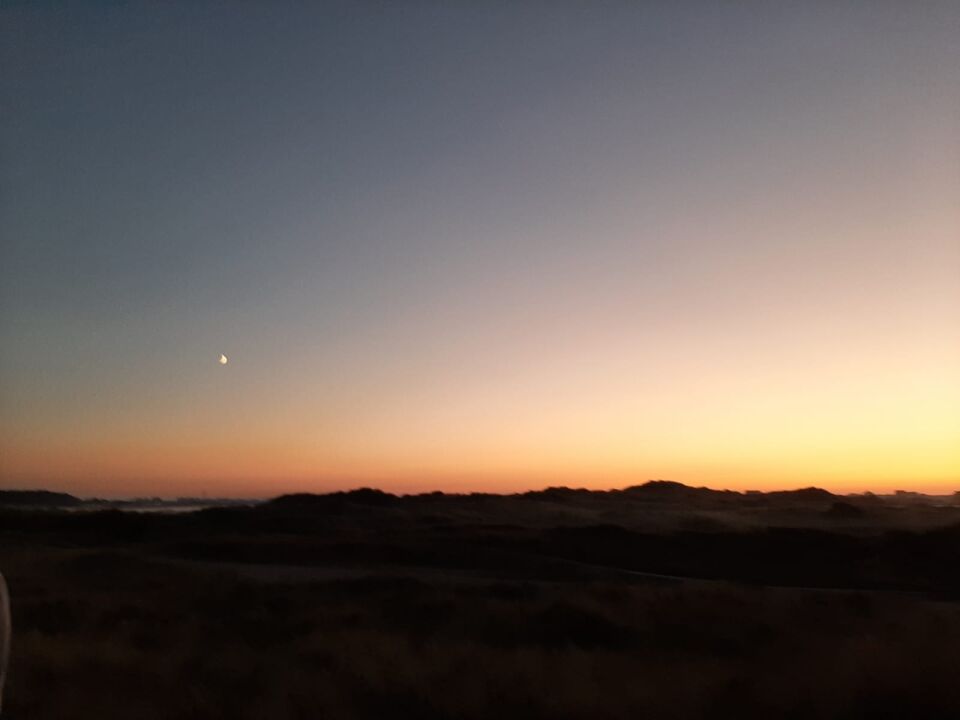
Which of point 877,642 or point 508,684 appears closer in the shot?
point 508,684

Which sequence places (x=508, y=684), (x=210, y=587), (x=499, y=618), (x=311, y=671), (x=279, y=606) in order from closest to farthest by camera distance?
1. (x=508, y=684)
2. (x=311, y=671)
3. (x=499, y=618)
4. (x=279, y=606)
5. (x=210, y=587)

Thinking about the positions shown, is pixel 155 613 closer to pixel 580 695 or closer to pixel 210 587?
pixel 210 587

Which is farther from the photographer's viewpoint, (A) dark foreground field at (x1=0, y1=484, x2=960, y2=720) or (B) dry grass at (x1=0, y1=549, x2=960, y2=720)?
(A) dark foreground field at (x1=0, y1=484, x2=960, y2=720)

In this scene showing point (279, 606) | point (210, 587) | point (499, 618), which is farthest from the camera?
point (210, 587)

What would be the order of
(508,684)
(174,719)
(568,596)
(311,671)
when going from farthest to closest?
(568,596), (311,671), (508,684), (174,719)

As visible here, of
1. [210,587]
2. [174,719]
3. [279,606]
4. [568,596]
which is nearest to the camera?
[174,719]

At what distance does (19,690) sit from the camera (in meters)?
12.0

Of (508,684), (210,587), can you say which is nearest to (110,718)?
(508,684)

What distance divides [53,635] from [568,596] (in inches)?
422

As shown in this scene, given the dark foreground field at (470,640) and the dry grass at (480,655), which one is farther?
Answer: the dark foreground field at (470,640)

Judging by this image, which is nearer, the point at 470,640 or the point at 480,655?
the point at 480,655

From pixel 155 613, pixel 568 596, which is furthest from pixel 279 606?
pixel 568 596

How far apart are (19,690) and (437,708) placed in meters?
5.15

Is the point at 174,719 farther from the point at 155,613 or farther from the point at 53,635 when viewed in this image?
the point at 155,613
